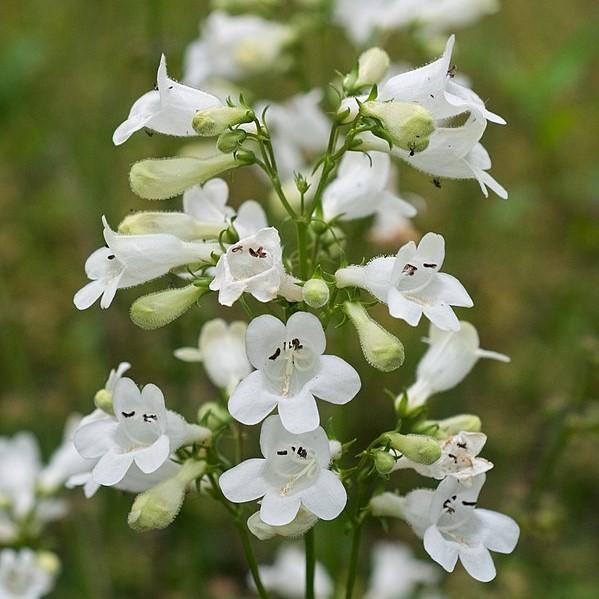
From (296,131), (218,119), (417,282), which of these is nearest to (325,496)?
(417,282)

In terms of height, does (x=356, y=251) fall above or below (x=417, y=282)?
below

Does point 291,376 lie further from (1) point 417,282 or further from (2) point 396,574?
(2) point 396,574

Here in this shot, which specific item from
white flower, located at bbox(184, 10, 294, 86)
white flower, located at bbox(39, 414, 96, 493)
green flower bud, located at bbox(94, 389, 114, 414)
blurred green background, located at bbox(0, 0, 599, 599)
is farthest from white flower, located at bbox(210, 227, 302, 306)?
white flower, located at bbox(184, 10, 294, 86)

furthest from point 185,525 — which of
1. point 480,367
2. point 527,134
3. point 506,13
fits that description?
point 506,13

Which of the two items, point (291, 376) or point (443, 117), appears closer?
point (291, 376)

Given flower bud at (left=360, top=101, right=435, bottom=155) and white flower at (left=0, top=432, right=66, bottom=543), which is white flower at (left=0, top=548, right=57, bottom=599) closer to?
white flower at (left=0, top=432, right=66, bottom=543)

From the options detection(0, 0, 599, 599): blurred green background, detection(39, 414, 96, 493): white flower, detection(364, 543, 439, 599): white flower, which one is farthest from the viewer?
detection(364, 543, 439, 599): white flower

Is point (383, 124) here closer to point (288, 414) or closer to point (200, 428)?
point (288, 414)
